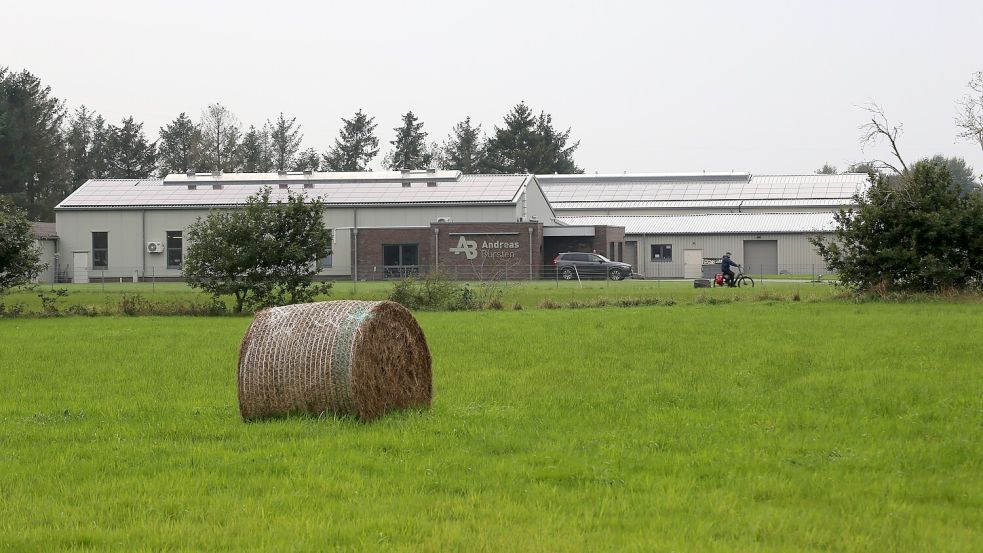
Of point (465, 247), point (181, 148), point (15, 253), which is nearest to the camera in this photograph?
point (15, 253)

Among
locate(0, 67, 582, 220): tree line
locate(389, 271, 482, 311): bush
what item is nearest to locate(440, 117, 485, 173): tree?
locate(0, 67, 582, 220): tree line

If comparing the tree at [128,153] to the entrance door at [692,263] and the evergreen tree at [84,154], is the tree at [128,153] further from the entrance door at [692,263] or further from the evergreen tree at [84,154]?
the entrance door at [692,263]

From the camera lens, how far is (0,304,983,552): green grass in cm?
696

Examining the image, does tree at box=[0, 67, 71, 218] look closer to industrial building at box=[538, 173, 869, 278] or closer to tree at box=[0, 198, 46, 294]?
industrial building at box=[538, 173, 869, 278]

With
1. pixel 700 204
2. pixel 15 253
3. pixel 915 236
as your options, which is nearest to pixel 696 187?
pixel 700 204

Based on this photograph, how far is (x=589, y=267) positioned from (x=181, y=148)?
60.4 m

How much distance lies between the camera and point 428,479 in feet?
27.5

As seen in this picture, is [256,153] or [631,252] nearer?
[631,252]

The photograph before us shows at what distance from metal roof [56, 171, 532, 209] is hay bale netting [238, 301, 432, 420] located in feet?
176

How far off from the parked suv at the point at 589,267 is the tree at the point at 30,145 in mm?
40745

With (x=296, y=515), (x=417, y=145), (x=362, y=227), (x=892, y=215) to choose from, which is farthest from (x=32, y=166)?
(x=296, y=515)

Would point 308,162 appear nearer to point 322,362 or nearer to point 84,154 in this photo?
point 84,154

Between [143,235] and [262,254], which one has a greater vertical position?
[143,235]

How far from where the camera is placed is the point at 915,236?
30797 millimetres
